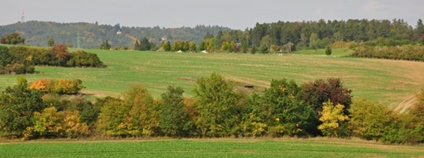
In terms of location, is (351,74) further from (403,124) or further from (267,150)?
(267,150)

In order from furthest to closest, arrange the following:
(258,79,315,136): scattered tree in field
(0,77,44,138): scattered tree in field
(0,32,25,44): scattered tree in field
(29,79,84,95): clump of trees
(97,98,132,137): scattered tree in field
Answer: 1. (0,32,25,44): scattered tree in field
2. (29,79,84,95): clump of trees
3. (258,79,315,136): scattered tree in field
4. (97,98,132,137): scattered tree in field
5. (0,77,44,138): scattered tree in field

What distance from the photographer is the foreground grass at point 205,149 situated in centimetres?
4000

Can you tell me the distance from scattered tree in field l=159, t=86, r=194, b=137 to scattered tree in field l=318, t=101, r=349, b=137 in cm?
1190

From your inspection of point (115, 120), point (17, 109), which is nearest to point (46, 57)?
point (17, 109)

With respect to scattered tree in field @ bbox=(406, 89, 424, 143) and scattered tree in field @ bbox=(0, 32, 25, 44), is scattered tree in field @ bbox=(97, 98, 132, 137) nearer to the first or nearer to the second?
scattered tree in field @ bbox=(406, 89, 424, 143)

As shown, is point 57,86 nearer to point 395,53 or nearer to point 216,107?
point 216,107

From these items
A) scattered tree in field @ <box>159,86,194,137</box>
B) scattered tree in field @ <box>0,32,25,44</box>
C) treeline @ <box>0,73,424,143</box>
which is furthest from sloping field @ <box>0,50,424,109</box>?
scattered tree in field @ <box>0,32,25,44</box>

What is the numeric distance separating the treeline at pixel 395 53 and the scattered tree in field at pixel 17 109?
8915 cm

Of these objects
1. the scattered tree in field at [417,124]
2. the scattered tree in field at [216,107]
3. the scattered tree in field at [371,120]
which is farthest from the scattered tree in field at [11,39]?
the scattered tree in field at [417,124]

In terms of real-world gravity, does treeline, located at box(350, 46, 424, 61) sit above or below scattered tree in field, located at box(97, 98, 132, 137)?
above

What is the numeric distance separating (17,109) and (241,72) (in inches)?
2219

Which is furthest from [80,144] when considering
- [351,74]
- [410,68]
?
[410,68]

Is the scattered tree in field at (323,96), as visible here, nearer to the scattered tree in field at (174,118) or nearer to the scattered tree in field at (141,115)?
the scattered tree in field at (174,118)

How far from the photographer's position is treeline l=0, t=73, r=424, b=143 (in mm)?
50312
